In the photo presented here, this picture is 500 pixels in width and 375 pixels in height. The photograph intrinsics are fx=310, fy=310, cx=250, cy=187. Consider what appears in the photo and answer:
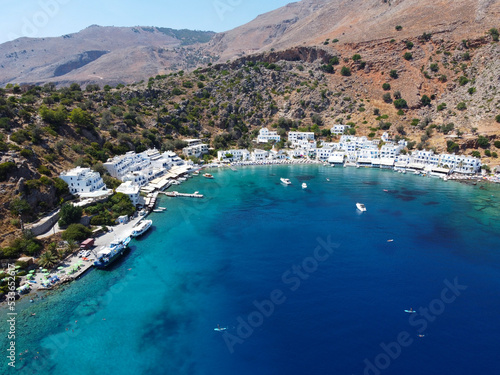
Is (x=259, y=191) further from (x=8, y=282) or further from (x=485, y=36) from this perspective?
(x=485, y=36)

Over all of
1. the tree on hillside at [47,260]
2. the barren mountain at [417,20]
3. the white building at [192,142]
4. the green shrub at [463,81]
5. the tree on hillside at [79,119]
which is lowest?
the tree on hillside at [47,260]

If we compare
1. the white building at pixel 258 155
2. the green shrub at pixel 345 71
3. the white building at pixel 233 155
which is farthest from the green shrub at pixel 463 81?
the white building at pixel 233 155

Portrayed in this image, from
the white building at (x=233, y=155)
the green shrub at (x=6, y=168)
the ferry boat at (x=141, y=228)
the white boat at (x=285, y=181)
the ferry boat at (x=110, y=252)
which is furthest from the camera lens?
the white building at (x=233, y=155)

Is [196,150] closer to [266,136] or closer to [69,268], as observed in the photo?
[266,136]

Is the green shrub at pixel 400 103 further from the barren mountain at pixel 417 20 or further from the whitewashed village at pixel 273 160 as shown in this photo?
the barren mountain at pixel 417 20

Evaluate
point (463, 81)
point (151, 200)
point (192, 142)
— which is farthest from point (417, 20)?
point (151, 200)

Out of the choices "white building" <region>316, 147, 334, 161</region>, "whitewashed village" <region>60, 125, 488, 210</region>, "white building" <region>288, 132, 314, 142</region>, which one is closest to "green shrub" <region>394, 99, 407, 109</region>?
"whitewashed village" <region>60, 125, 488, 210</region>
